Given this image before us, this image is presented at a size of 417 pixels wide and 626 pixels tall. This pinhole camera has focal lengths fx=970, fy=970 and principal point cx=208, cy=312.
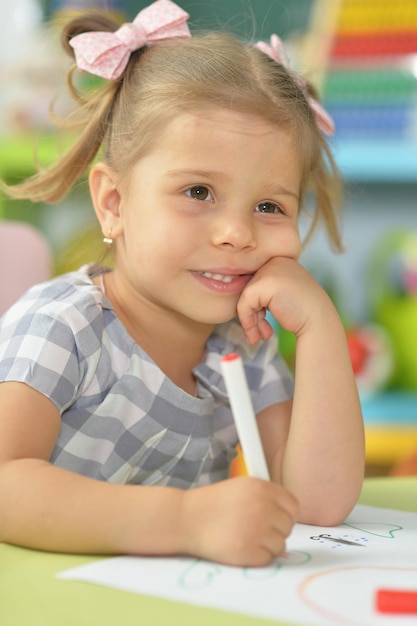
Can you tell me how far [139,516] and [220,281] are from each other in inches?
12.0

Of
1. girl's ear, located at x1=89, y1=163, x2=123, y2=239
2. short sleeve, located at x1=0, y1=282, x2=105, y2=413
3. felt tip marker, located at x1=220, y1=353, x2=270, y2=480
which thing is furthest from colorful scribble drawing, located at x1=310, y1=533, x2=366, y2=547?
girl's ear, located at x1=89, y1=163, x2=123, y2=239

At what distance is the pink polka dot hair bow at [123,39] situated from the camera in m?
0.90

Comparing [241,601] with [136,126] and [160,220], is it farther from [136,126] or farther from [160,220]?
[136,126]

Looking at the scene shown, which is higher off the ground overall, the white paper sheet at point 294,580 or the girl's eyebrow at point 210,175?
the girl's eyebrow at point 210,175

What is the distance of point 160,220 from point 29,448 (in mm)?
246

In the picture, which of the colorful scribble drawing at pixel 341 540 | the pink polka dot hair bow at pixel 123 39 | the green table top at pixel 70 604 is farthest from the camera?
the pink polka dot hair bow at pixel 123 39

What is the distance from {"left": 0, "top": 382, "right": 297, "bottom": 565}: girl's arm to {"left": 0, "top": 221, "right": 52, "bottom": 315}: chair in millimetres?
386

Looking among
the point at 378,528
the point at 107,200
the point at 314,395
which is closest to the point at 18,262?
the point at 107,200

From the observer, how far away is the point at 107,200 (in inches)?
36.0

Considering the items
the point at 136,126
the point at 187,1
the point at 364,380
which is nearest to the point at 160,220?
the point at 136,126

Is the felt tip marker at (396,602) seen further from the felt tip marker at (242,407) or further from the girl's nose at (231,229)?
the girl's nose at (231,229)

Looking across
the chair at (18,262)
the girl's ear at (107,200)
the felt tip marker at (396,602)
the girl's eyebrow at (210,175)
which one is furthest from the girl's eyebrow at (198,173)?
the felt tip marker at (396,602)

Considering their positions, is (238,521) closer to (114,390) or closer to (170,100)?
(114,390)

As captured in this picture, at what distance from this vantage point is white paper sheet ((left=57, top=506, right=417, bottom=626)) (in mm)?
470
